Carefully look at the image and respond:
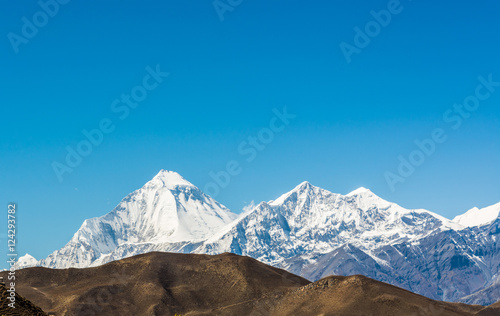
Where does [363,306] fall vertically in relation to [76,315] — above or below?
below

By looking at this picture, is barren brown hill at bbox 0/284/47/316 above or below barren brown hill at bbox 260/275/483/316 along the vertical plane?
below

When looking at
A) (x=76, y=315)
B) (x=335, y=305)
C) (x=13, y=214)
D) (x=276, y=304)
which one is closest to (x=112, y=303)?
(x=76, y=315)

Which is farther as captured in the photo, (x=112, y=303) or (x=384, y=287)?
(x=112, y=303)

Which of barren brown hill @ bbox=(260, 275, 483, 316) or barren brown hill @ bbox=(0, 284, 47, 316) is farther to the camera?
barren brown hill @ bbox=(260, 275, 483, 316)

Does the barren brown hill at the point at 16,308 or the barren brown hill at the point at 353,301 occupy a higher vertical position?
the barren brown hill at the point at 353,301

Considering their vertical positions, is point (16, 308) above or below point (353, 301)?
below

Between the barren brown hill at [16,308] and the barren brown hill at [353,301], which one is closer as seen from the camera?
the barren brown hill at [16,308]

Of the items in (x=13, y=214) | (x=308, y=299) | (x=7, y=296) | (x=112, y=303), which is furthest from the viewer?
(x=112, y=303)

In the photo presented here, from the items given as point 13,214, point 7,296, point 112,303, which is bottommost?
point 7,296

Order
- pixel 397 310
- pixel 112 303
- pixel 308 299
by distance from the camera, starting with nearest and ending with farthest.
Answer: pixel 397 310 < pixel 308 299 < pixel 112 303

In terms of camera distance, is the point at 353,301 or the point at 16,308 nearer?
the point at 16,308

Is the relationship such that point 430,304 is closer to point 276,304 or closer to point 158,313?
point 276,304
